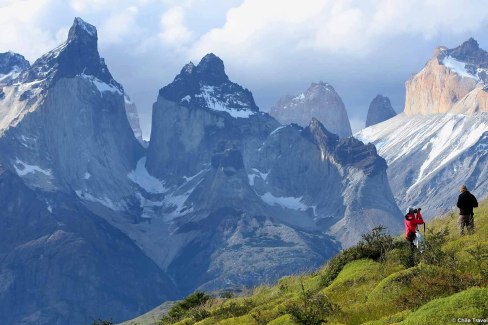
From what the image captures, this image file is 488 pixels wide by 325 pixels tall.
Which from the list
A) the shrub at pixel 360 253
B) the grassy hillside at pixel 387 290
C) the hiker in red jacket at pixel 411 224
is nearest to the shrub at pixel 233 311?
the grassy hillside at pixel 387 290

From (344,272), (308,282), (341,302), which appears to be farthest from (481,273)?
(308,282)

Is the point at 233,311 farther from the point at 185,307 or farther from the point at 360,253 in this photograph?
the point at 185,307

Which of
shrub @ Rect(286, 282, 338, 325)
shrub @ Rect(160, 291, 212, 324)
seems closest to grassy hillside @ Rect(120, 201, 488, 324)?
shrub @ Rect(286, 282, 338, 325)

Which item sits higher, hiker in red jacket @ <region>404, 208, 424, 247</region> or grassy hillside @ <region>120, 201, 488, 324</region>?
hiker in red jacket @ <region>404, 208, 424, 247</region>

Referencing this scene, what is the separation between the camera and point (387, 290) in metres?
32.0

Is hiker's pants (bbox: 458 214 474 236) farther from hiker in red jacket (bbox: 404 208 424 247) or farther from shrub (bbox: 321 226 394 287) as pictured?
shrub (bbox: 321 226 394 287)

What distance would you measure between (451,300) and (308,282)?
1857 cm

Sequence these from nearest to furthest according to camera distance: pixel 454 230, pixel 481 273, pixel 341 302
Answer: pixel 481 273
pixel 341 302
pixel 454 230

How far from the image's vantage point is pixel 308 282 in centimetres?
4412

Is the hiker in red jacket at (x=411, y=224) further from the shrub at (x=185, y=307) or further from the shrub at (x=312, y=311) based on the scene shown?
the shrub at (x=185, y=307)

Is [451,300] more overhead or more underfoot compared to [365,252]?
more underfoot

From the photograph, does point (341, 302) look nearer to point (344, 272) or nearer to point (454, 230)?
point (344, 272)

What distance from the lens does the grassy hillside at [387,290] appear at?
2630 centimetres

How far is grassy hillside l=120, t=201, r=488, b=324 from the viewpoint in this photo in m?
26.3
